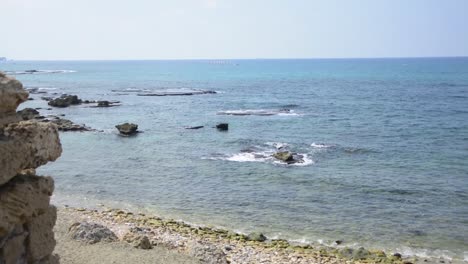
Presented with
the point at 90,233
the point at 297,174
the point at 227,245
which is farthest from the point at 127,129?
the point at 90,233

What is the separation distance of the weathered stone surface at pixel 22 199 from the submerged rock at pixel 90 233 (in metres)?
9.73

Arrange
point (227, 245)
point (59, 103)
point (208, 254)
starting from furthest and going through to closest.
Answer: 1. point (59, 103)
2. point (227, 245)
3. point (208, 254)

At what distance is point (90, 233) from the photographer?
67.3 feet

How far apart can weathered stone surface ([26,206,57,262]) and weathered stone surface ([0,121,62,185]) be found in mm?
1429

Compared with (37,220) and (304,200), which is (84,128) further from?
(37,220)

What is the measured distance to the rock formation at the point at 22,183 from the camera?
9.84 m

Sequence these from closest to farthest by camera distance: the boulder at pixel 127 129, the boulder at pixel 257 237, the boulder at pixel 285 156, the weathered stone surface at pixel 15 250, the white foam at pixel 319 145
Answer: the weathered stone surface at pixel 15 250 → the boulder at pixel 257 237 → the boulder at pixel 285 156 → the white foam at pixel 319 145 → the boulder at pixel 127 129

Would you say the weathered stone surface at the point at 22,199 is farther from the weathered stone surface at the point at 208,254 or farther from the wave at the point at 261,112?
the wave at the point at 261,112

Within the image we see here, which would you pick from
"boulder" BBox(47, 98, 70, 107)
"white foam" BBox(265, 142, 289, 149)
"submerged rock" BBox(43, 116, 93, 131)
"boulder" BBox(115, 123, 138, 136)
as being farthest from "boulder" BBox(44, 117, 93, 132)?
"white foam" BBox(265, 142, 289, 149)

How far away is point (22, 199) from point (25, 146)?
1143 mm

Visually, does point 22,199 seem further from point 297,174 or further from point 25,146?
point 297,174

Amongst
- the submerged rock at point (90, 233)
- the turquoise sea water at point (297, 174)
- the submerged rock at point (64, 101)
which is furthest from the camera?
the submerged rock at point (64, 101)

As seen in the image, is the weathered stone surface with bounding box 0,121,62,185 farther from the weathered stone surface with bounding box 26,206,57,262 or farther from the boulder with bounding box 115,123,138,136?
the boulder with bounding box 115,123,138,136

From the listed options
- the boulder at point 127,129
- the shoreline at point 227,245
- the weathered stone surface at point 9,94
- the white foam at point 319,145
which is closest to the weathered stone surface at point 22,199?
the weathered stone surface at point 9,94
